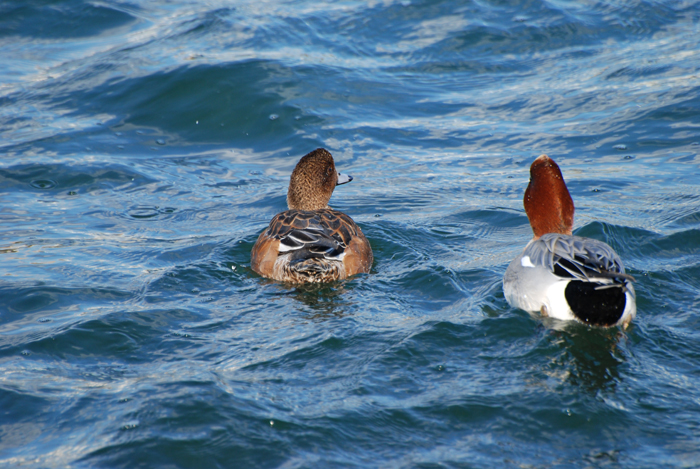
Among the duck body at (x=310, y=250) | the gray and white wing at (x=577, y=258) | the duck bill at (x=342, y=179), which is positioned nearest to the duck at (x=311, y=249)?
the duck body at (x=310, y=250)

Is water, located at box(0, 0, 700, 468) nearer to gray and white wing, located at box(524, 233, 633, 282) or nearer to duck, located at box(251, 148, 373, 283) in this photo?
duck, located at box(251, 148, 373, 283)

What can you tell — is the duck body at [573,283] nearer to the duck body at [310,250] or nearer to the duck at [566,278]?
the duck at [566,278]

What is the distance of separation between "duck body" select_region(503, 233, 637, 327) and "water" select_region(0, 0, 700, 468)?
172mm

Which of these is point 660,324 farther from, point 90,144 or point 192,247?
point 90,144

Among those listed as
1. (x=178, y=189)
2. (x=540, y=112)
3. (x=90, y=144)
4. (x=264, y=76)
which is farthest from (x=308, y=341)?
(x=264, y=76)

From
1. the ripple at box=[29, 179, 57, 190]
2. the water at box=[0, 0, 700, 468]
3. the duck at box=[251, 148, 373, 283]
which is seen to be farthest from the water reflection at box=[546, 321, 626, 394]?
the ripple at box=[29, 179, 57, 190]

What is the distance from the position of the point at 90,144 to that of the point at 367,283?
617cm

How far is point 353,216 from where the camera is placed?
882 cm

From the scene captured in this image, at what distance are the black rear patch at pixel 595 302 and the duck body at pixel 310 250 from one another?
228cm

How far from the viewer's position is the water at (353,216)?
4.25 meters

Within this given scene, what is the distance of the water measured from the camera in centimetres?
425

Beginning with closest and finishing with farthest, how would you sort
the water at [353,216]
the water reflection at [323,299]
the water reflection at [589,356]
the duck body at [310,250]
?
1. the water at [353,216]
2. the water reflection at [589,356]
3. the water reflection at [323,299]
4. the duck body at [310,250]

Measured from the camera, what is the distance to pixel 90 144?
1066 centimetres

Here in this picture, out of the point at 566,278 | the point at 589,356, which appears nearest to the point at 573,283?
the point at 566,278
